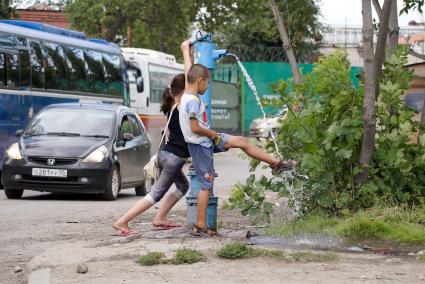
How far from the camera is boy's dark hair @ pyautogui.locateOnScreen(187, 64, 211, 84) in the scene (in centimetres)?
933

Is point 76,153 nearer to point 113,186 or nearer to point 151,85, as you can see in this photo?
point 113,186

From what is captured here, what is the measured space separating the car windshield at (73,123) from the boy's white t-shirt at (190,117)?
7457mm

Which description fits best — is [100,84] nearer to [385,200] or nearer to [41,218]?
[41,218]

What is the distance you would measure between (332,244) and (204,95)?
236 centimetres

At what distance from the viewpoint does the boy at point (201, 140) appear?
30.2 feet

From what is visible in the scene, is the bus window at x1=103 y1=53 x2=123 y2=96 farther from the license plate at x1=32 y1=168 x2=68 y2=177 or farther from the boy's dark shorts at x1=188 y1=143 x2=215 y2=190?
the boy's dark shorts at x1=188 y1=143 x2=215 y2=190

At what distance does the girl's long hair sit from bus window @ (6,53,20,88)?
11198 mm

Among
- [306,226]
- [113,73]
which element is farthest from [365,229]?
[113,73]

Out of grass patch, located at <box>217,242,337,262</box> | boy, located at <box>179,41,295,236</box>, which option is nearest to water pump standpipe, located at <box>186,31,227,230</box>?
boy, located at <box>179,41,295,236</box>

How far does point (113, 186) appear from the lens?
16578mm

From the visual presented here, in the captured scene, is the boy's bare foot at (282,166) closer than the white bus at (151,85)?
Yes

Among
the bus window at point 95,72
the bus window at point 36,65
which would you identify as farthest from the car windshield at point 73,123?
the bus window at point 95,72

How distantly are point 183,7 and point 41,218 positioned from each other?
2821cm

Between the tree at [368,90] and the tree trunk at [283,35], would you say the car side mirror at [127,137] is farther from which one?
the tree at [368,90]
